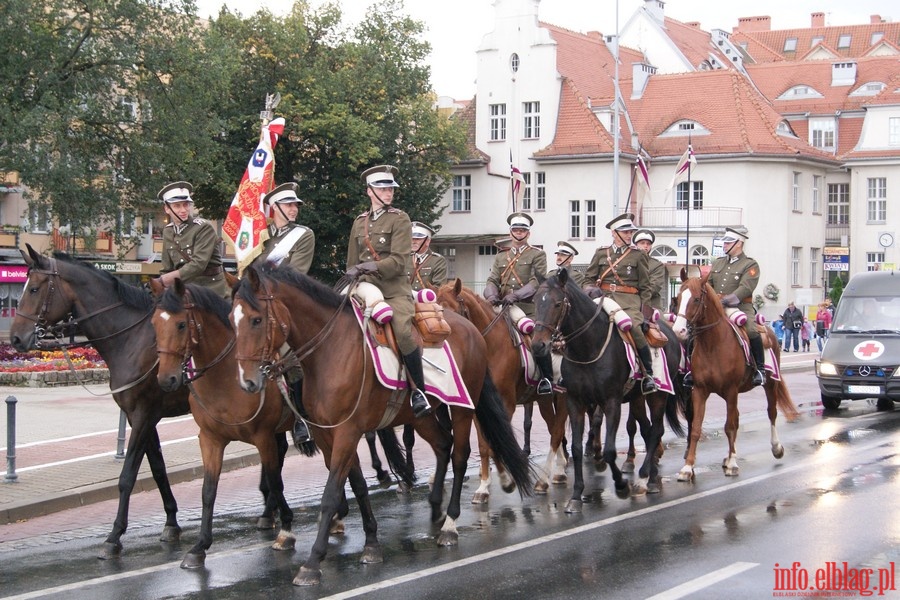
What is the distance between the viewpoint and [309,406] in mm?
9180

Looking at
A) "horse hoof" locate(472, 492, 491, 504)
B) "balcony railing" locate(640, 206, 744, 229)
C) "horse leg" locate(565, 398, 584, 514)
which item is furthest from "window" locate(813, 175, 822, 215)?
"horse hoof" locate(472, 492, 491, 504)

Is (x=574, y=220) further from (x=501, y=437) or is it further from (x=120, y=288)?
(x=120, y=288)

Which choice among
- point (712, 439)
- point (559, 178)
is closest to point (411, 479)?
point (712, 439)

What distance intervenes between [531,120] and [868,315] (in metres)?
38.2

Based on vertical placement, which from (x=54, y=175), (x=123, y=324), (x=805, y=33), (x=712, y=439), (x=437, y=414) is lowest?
(x=712, y=439)

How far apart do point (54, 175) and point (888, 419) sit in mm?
21828

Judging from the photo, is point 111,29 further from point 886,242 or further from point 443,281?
point 886,242

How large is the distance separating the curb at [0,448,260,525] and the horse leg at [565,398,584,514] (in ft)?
15.7

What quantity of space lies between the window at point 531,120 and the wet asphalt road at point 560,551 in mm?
46625

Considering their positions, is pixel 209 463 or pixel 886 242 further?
pixel 886 242

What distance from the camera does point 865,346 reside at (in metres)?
21.1

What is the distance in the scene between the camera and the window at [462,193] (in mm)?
60875

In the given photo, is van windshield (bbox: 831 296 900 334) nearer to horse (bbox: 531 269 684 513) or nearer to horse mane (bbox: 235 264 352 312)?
horse (bbox: 531 269 684 513)

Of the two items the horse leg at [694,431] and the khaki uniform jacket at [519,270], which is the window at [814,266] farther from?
the khaki uniform jacket at [519,270]
